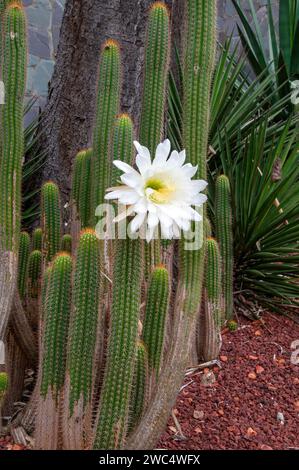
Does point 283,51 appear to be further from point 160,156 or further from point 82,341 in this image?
point 82,341

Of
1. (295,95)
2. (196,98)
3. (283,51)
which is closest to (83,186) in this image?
(196,98)

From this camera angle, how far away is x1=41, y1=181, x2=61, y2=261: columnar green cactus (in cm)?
309

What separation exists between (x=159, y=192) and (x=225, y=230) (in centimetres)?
127

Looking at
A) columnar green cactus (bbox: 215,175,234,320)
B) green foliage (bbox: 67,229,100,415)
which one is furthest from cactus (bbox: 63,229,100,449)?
columnar green cactus (bbox: 215,175,234,320)

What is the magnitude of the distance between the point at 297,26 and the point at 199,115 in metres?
2.77

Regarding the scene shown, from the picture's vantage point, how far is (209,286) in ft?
10.9

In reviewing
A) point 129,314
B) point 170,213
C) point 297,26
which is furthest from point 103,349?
point 297,26

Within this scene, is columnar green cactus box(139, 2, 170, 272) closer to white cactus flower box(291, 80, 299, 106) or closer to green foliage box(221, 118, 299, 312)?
green foliage box(221, 118, 299, 312)

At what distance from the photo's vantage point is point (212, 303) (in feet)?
10.9

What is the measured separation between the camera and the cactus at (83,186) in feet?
10.0

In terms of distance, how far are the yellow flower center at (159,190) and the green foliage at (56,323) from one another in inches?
Result: 15.6

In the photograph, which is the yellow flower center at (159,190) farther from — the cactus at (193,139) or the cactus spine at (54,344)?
the cactus spine at (54,344)

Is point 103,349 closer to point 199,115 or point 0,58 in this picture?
point 199,115

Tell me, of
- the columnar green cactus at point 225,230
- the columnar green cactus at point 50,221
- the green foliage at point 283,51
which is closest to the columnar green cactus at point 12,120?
the columnar green cactus at point 50,221
